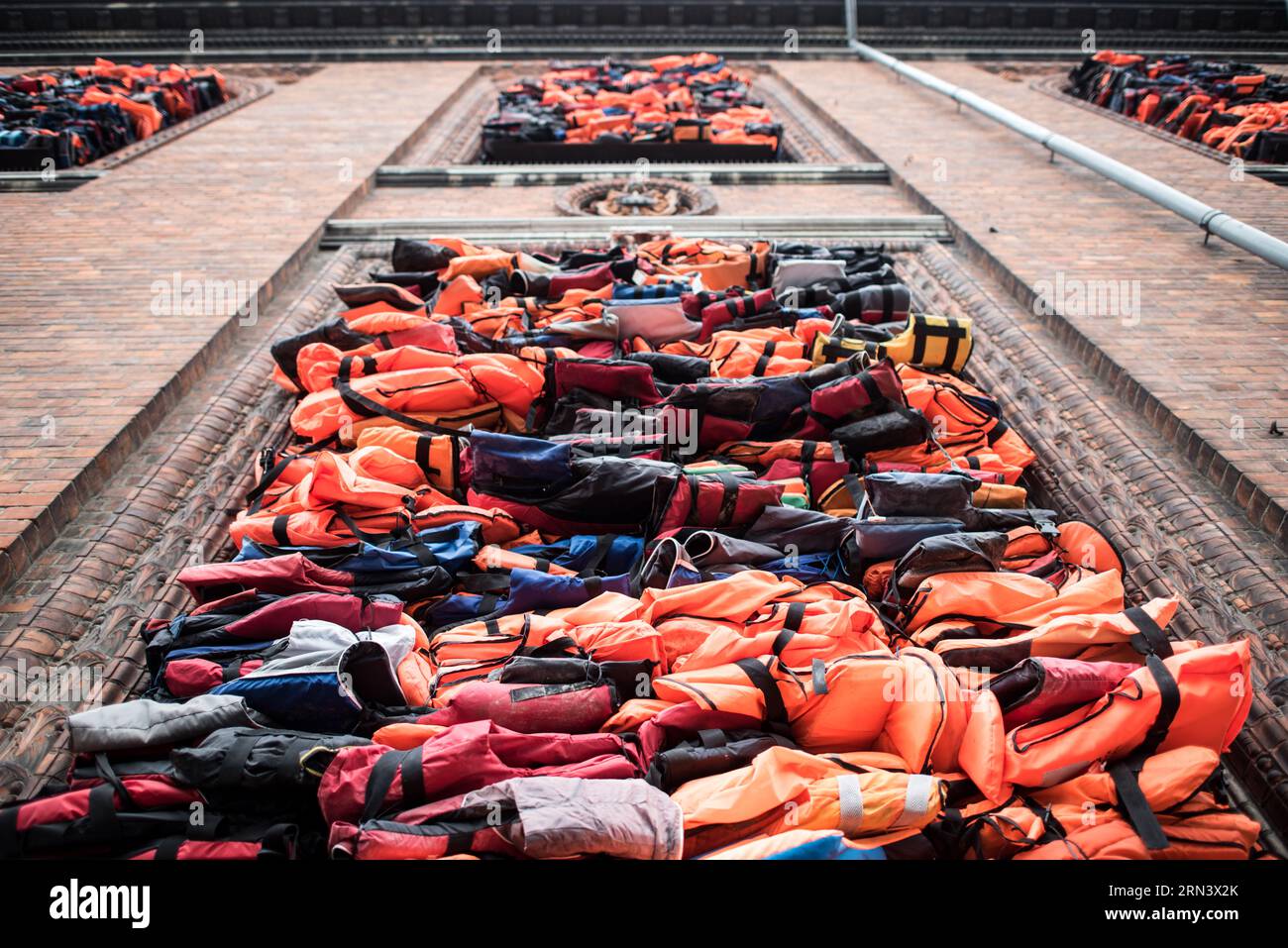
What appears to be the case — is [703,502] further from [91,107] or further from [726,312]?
[91,107]

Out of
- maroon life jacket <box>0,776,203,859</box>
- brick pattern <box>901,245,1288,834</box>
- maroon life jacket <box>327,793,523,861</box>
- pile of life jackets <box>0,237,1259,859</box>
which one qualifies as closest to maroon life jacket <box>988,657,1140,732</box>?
pile of life jackets <box>0,237,1259,859</box>

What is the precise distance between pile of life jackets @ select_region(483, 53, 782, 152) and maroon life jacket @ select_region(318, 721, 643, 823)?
36.4ft

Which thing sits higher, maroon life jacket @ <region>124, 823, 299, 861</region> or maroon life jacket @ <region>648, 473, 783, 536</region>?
maroon life jacket @ <region>648, 473, 783, 536</region>

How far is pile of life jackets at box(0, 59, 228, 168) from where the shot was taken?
10602 millimetres

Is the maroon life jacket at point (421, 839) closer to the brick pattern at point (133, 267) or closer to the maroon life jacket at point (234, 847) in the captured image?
the maroon life jacket at point (234, 847)

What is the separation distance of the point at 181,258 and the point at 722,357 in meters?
5.32

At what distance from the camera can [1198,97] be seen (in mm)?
12141

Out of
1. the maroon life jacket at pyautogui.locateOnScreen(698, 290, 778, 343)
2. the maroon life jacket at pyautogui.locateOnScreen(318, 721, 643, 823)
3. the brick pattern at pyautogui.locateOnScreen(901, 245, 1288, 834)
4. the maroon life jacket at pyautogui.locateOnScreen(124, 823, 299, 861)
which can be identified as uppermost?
the maroon life jacket at pyautogui.locateOnScreen(698, 290, 778, 343)

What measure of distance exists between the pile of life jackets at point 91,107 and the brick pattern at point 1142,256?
1090 centimetres

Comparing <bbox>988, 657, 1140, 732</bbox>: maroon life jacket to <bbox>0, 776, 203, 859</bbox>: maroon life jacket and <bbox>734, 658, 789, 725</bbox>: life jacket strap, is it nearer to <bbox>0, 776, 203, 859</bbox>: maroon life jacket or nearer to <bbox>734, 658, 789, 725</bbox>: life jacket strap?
<bbox>734, 658, 789, 725</bbox>: life jacket strap

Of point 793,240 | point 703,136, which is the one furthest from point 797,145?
point 793,240

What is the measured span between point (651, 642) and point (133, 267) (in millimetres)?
6569

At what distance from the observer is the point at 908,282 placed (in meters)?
8.02

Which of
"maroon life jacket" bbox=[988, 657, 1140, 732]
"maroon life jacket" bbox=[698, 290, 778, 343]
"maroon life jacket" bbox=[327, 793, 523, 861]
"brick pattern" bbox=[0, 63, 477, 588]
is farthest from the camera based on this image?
"maroon life jacket" bbox=[698, 290, 778, 343]
